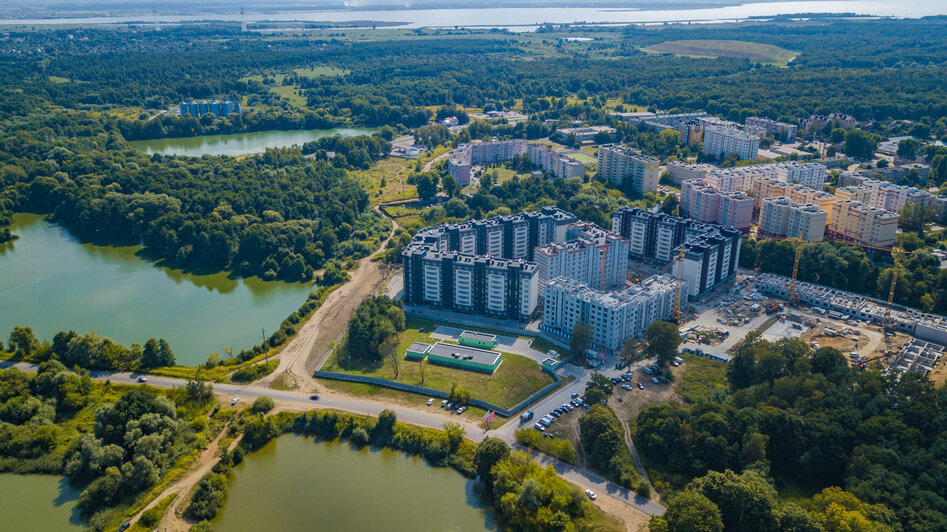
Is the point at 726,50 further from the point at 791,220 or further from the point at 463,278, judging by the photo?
the point at 463,278

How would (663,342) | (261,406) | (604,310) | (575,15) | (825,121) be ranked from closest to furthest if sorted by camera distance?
(261,406), (663,342), (604,310), (825,121), (575,15)

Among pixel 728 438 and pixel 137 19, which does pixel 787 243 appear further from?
pixel 137 19

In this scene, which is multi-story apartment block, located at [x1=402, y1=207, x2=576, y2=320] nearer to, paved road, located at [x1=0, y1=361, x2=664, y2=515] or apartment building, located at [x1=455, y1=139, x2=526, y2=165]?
paved road, located at [x1=0, y1=361, x2=664, y2=515]

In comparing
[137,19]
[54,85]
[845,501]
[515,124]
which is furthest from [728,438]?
[137,19]

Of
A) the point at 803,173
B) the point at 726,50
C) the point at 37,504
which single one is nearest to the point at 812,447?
the point at 37,504

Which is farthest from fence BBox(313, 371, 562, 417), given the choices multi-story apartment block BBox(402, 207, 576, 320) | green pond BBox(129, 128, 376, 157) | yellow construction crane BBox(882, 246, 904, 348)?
green pond BBox(129, 128, 376, 157)

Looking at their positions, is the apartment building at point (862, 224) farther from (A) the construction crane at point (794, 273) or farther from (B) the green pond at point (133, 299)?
(B) the green pond at point (133, 299)
